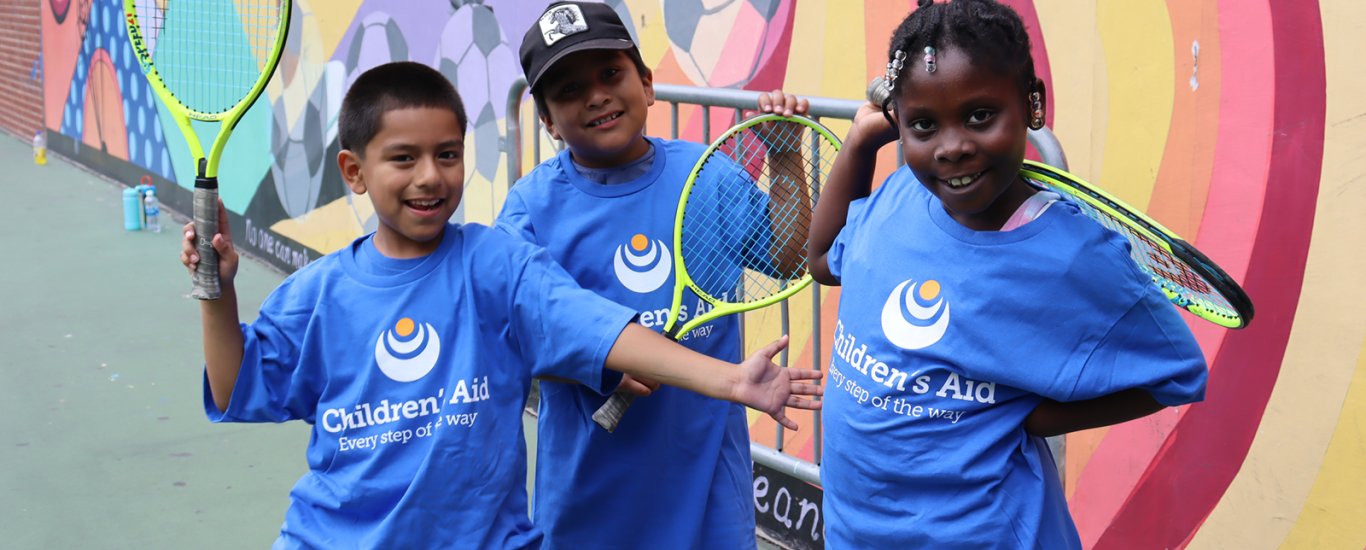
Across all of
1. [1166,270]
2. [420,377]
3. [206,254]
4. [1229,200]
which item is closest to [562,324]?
[420,377]

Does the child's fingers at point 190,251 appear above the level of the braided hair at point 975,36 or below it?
below

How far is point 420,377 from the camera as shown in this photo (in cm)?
234

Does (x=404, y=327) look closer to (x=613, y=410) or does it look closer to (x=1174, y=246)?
(x=613, y=410)

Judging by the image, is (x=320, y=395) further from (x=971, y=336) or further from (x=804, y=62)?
(x=804, y=62)

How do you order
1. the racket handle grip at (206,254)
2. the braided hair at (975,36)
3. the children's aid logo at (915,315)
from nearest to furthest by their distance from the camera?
the braided hair at (975,36), the children's aid logo at (915,315), the racket handle grip at (206,254)

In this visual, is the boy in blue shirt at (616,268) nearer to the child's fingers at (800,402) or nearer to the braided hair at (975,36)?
the child's fingers at (800,402)

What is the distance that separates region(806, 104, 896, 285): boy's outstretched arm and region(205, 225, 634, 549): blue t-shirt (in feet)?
1.30

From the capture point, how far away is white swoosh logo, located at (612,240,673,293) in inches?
106

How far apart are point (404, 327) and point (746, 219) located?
80 cm

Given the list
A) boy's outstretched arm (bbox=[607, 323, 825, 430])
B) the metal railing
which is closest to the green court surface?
the metal railing

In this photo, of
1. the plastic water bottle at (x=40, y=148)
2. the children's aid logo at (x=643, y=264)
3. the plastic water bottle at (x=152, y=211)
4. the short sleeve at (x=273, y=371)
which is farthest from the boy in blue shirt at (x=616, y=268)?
the plastic water bottle at (x=40, y=148)

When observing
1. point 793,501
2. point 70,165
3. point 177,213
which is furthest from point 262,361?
point 70,165

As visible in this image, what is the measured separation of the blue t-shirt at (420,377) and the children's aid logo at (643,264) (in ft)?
0.92

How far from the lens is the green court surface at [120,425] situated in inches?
174
